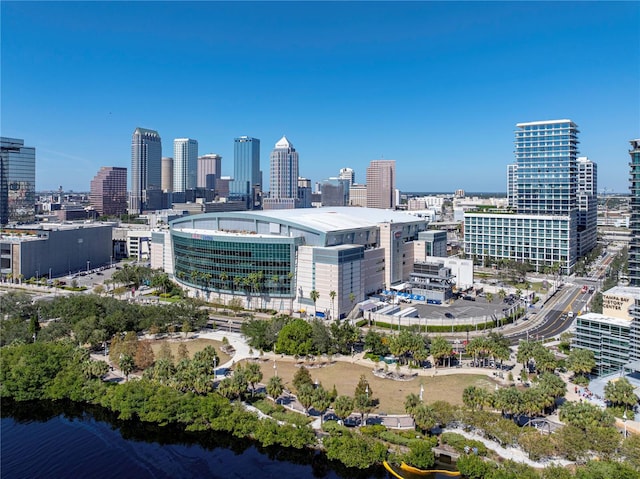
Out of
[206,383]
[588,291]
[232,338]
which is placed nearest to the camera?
[206,383]

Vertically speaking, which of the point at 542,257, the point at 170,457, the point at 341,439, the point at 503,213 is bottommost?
the point at 170,457

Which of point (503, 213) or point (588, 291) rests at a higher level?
point (503, 213)

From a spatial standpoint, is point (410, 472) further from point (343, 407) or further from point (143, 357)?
point (143, 357)

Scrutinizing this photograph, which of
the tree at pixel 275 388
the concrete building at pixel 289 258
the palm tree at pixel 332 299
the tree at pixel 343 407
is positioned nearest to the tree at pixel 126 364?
the tree at pixel 275 388

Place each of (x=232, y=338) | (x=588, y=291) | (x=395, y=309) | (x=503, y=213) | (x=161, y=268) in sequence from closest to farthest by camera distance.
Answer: (x=232, y=338), (x=395, y=309), (x=588, y=291), (x=161, y=268), (x=503, y=213)

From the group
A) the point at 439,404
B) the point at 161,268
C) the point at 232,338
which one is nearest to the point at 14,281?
the point at 161,268

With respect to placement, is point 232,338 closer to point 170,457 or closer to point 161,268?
point 170,457

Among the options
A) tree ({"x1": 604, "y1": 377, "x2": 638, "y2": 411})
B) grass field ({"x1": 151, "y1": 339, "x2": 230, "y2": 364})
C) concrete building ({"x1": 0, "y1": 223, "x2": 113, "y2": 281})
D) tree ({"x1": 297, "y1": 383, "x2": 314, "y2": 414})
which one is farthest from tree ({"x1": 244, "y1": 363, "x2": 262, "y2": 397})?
concrete building ({"x1": 0, "y1": 223, "x2": 113, "y2": 281})
